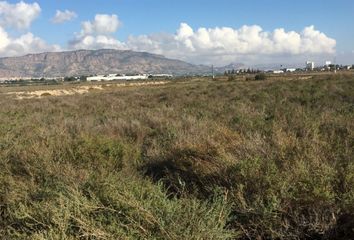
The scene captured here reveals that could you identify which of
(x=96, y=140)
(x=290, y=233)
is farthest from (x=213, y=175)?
(x=96, y=140)

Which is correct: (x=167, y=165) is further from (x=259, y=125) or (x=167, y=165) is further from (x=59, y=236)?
(x=59, y=236)

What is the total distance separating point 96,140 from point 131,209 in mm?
4994

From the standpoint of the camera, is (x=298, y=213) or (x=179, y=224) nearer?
(x=179, y=224)

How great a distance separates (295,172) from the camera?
5941mm

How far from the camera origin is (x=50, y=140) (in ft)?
33.9

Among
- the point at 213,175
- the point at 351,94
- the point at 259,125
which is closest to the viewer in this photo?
the point at 213,175

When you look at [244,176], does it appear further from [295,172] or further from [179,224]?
[179,224]

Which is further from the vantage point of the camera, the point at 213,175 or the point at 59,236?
the point at 213,175

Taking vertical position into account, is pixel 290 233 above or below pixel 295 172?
below

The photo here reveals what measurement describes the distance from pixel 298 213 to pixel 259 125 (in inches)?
237

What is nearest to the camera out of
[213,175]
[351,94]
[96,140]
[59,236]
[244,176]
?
[59,236]

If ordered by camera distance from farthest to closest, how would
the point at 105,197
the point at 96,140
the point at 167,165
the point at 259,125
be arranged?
1. the point at 259,125
2. the point at 96,140
3. the point at 167,165
4. the point at 105,197

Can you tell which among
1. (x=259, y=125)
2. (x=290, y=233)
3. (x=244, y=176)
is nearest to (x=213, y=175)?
(x=244, y=176)

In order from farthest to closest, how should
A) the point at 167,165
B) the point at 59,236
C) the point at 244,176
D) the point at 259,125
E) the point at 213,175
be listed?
the point at 259,125
the point at 167,165
the point at 213,175
the point at 244,176
the point at 59,236
